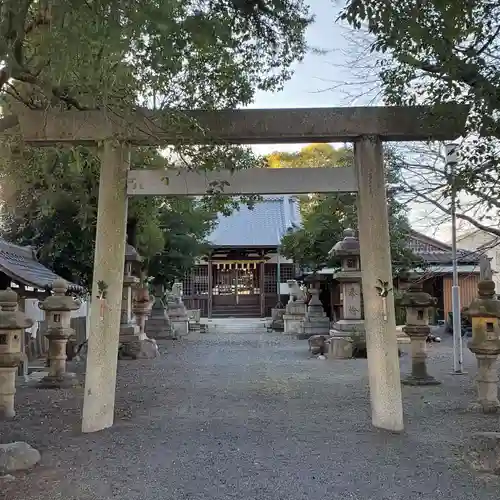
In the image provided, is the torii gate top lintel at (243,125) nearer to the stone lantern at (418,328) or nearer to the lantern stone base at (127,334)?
the stone lantern at (418,328)

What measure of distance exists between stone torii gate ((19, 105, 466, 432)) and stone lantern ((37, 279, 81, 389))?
367cm

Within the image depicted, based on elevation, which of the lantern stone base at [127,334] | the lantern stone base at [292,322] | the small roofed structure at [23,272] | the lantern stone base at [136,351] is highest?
the small roofed structure at [23,272]

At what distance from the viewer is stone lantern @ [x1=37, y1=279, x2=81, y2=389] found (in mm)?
9102

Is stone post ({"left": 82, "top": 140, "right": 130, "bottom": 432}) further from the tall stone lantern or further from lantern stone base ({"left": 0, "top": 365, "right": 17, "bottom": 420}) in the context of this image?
the tall stone lantern

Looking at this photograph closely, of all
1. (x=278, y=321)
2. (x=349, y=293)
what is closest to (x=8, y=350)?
(x=349, y=293)

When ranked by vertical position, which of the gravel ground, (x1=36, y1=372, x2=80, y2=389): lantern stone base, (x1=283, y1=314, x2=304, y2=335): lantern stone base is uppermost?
(x1=283, y1=314, x2=304, y2=335): lantern stone base

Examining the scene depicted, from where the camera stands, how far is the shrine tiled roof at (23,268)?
927 centimetres

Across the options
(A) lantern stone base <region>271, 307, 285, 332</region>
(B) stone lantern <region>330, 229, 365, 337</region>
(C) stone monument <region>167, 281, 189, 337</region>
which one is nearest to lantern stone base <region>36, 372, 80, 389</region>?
(B) stone lantern <region>330, 229, 365, 337</region>

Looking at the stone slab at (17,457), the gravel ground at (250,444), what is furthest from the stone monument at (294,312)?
the stone slab at (17,457)

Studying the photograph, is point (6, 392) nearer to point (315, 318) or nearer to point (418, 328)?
point (418, 328)

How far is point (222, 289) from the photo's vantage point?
2820 centimetres

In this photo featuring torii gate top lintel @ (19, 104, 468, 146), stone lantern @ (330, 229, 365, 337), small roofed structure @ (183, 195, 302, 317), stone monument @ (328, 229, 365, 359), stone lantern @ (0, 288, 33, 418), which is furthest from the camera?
small roofed structure @ (183, 195, 302, 317)

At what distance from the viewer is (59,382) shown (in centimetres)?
902

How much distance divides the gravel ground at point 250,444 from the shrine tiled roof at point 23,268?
1.75m
